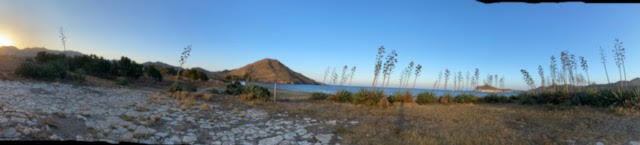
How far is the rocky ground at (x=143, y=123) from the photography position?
14.9 feet

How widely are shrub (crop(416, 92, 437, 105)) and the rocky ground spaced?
5.38 meters

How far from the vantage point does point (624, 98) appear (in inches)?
344

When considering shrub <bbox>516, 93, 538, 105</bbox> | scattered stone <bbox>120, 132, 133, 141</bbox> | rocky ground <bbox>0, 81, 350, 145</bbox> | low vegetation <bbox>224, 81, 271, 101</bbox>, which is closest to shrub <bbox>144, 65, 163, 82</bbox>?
low vegetation <bbox>224, 81, 271, 101</bbox>

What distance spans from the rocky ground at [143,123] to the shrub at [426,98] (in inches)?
212

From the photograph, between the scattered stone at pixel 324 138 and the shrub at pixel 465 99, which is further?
the shrub at pixel 465 99

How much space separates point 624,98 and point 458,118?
5.92m

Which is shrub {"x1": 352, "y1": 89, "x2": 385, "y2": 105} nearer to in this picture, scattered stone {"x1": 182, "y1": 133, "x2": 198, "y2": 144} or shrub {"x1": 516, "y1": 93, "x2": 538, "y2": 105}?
shrub {"x1": 516, "y1": 93, "x2": 538, "y2": 105}

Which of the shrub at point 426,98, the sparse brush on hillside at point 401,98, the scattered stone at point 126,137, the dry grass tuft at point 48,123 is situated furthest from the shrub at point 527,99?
the dry grass tuft at point 48,123

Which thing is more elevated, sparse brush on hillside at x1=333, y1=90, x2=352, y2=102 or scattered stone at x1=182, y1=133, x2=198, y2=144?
sparse brush on hillside at x1=333, y1=90, x2=352, y2=102

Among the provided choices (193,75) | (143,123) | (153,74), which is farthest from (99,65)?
(143,123)

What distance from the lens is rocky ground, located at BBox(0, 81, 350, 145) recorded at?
4.53 metres

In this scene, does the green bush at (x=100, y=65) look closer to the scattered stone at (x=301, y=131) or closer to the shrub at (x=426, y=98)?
the scattered stone at (x=301, y=131)

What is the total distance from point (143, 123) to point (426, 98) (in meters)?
9.33

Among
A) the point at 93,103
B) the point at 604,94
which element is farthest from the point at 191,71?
the point at 604,94
